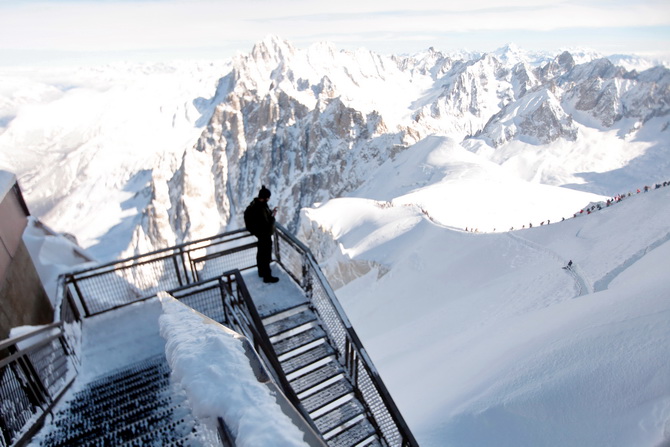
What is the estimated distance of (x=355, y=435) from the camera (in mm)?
6465

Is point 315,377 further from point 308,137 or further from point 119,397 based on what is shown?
point 308,137

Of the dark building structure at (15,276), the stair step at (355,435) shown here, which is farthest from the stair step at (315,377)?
the dark building structure at (15,276)

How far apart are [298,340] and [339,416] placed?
4.92 ft

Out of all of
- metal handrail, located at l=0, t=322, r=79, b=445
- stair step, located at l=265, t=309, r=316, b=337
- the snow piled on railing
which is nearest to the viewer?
the snow piled on railing

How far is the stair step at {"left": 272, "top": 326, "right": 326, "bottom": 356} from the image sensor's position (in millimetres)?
7164

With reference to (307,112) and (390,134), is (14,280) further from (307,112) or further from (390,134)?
(307,112)

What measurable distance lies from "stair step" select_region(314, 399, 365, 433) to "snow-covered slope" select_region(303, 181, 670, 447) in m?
2.44

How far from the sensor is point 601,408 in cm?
695

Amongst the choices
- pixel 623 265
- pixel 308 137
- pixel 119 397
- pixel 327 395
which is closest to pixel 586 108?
pixel 308 137

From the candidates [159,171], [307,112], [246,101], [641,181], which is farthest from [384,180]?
[159,171]

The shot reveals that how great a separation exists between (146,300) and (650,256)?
16588 millimetres

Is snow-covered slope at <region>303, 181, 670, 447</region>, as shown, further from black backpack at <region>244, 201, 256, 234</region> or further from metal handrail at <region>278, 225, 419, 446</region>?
black backpack at <region>244, 201, 256, 234</region>

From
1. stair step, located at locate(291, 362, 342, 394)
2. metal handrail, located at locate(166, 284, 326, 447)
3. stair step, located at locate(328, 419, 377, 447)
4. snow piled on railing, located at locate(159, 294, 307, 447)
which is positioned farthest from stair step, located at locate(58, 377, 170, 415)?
stair step, located at locate(328, 419, 377, 447)

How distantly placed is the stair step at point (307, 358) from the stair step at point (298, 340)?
0.54 ft
